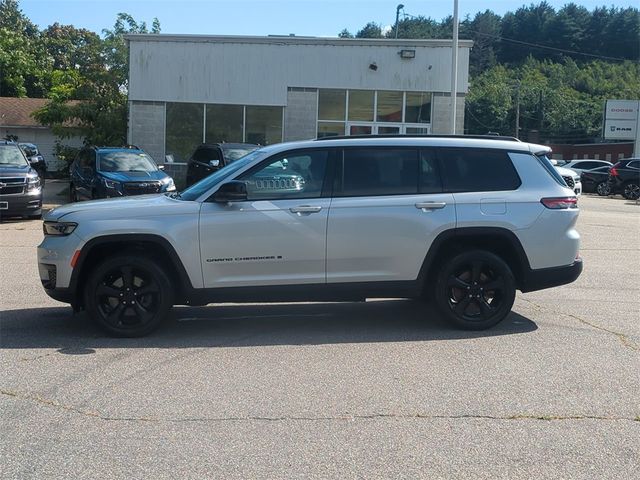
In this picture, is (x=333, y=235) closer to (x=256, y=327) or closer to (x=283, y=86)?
(x=256, y=327)

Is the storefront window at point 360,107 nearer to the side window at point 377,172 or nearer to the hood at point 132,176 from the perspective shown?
the hood at point 132,176

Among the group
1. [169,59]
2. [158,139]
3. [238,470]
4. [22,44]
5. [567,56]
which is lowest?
[238,470]

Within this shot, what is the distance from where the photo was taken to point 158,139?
25.8 metres

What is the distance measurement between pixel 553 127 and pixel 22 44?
66.3 meters

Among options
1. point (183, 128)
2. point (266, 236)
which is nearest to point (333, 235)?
point (266, 236)

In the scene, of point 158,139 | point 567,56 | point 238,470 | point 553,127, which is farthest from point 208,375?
point 567,56

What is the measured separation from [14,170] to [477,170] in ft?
42.5

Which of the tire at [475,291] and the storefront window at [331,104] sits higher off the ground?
the storefront window at [331,104]

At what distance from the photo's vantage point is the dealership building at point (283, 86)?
25.5 metres

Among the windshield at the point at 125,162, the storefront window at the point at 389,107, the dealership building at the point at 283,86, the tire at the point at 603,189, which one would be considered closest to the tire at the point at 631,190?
the tire at the point at 603,189

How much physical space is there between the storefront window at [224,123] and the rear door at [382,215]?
63.7 feet

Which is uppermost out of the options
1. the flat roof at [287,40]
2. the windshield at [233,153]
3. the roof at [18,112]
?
the flat roof at [287,40]

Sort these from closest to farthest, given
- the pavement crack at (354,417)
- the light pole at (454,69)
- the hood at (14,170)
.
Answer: the pavement crack at (354,417) < the hood at (14,170) < the light pole at (454,69)

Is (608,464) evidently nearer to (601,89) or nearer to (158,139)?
(158,139)
